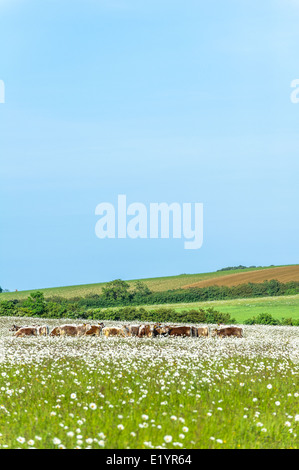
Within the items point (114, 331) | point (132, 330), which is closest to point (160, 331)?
point (132, 330)

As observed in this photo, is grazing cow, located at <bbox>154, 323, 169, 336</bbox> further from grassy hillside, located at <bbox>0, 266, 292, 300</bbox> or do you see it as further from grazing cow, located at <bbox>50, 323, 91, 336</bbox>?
grassy hillside, located at <bbox>0, 266, 292, 300</bbox>

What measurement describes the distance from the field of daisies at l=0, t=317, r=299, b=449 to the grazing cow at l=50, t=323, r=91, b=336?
37.1ft

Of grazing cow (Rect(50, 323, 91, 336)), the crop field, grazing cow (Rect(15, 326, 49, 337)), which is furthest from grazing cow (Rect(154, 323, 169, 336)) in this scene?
the crop field

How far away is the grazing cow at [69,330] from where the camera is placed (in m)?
31.1

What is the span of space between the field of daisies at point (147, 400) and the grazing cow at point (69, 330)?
37.1 feet

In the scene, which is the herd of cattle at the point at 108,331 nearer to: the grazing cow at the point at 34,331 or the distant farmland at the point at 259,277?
the grazing cow at the point at 34,331

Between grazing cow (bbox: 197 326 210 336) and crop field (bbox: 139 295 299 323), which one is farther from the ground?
crop field (bbox: 139 295 299 323)

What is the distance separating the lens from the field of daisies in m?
9.31

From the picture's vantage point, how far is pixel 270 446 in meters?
9.57

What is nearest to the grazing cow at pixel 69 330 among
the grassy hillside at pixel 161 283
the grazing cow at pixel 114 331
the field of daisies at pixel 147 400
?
the grazing cow at pixel 114 331

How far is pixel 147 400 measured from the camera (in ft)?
39.3

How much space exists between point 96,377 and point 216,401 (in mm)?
4018
